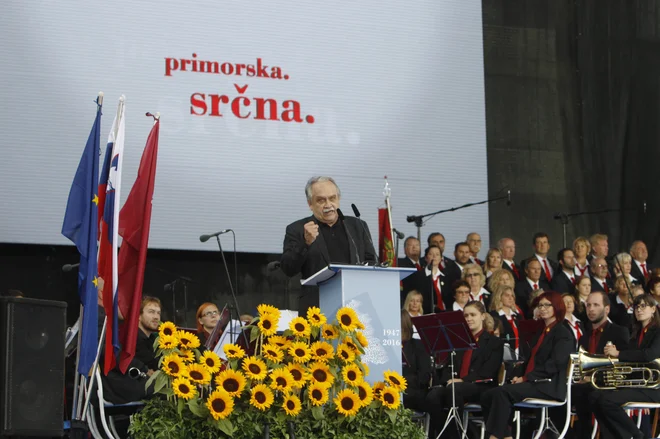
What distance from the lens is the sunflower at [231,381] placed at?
432 centimetres

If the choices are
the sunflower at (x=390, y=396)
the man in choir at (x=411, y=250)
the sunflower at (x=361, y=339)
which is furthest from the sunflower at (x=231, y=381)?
the man in choir at (x=411, y=250)

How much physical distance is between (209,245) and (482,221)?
→ 2.87m

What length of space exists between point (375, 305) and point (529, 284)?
4.85m

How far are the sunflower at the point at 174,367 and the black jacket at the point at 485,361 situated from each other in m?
3.40

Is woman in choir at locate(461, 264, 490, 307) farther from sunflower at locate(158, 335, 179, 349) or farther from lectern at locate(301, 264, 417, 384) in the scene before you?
sunflower at locate(158, 335, 179, 349)

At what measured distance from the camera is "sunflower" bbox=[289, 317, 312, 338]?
4.47 metres

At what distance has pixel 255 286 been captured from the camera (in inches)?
402

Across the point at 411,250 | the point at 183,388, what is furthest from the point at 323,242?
the point at 411,250

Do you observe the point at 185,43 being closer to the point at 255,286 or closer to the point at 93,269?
the point at 255,286

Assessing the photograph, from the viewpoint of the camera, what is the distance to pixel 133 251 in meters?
5.52

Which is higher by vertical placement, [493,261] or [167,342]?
[493,261]

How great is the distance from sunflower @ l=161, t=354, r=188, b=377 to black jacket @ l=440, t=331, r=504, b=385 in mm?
3405

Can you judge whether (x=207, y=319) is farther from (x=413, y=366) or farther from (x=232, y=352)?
(x=232, y=352)

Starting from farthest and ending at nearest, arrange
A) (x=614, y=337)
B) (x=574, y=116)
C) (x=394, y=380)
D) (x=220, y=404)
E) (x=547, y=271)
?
(x=574, y=116) < (x=547, y=271) < (x=614, y=337) < (x=394, y=380) < (x=220, y=404)
